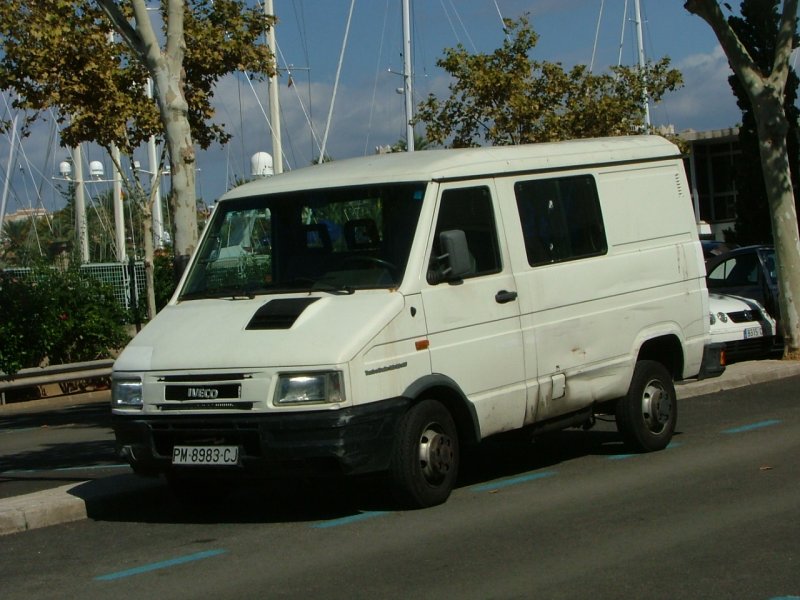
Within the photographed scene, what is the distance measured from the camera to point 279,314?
27.8 ft

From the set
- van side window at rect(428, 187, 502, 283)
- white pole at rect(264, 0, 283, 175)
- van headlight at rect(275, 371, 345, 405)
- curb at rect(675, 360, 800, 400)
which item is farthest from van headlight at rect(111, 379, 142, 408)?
white pole at rect(264, 0, 283, 175)

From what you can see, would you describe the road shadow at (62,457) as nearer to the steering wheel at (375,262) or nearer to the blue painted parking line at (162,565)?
the steering wheel at (375,262)

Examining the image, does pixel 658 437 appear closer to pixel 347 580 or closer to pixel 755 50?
pixel 347 580

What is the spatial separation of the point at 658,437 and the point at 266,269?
376 centimetres

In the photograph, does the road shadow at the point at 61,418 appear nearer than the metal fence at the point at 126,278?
Yes

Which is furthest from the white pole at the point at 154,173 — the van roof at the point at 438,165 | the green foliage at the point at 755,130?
the green foliage at the point at 755,130

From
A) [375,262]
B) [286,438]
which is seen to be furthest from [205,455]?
[375,262]

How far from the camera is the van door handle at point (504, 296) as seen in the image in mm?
9289

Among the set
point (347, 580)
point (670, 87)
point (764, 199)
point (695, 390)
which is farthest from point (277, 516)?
point (764, 199)

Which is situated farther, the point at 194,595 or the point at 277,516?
the point at 277,516

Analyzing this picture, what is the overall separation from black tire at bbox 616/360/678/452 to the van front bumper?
9.30 feet

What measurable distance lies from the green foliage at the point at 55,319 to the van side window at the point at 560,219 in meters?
16.5

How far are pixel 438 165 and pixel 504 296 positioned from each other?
41.6 inches

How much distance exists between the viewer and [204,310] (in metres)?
9.07
